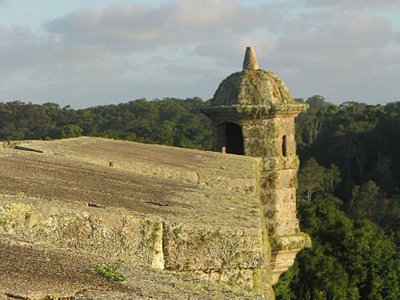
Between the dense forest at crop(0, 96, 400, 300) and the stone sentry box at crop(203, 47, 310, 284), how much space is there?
796cm

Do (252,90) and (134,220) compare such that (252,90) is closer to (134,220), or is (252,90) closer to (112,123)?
(134,220)

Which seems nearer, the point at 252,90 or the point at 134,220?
the point at 134,220

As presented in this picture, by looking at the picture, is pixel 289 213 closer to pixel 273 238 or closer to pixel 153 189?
pixel 273 238

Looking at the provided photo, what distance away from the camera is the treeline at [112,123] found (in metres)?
36.0

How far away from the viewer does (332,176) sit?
4462 cm

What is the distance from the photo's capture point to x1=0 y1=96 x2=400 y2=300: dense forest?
18.1 m

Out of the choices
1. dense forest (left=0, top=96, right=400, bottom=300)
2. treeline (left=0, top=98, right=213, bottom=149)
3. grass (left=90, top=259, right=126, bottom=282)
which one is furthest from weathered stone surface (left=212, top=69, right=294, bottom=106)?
treeline (left=0, top=98, right=213, bottom=149)

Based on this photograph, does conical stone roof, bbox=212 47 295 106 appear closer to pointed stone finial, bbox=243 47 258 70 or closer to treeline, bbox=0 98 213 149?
pointed stone finial, bbox=243 47 258 70

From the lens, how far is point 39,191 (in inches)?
110

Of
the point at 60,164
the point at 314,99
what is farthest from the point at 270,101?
the point at 314,99

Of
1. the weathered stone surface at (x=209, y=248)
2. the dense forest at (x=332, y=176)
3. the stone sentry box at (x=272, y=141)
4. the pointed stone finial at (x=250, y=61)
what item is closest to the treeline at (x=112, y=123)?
the dense forest at (x=332, y=176)

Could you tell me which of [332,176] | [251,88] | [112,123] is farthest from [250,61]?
[112,123]

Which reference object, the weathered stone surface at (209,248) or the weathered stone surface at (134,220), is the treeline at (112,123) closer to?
the weathered stone surface at (134,220)

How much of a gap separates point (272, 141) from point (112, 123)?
42285mm
